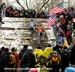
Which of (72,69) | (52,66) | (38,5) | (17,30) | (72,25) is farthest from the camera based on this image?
(38,5)

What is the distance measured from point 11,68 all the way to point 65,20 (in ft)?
41.4

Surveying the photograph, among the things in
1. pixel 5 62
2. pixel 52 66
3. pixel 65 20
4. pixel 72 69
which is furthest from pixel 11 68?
pixel 65 20

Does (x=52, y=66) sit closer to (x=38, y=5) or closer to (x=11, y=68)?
(x=11, y=68)

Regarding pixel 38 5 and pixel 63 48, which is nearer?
pixel 63 48

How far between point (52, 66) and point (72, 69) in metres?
4.73

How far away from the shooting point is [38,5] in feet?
318

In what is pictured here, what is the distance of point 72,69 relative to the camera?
10.3 m

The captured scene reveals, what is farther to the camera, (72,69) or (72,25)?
(72,25)

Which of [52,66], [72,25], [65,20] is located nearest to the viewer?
[52,66]

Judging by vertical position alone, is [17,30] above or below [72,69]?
below

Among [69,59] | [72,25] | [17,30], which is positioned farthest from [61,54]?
[17,30]

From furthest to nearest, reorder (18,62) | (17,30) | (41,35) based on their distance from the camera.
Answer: (17,30), (41,35), (18,62)

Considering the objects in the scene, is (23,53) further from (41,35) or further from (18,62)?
(41,35)

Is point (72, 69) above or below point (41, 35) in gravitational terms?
above
